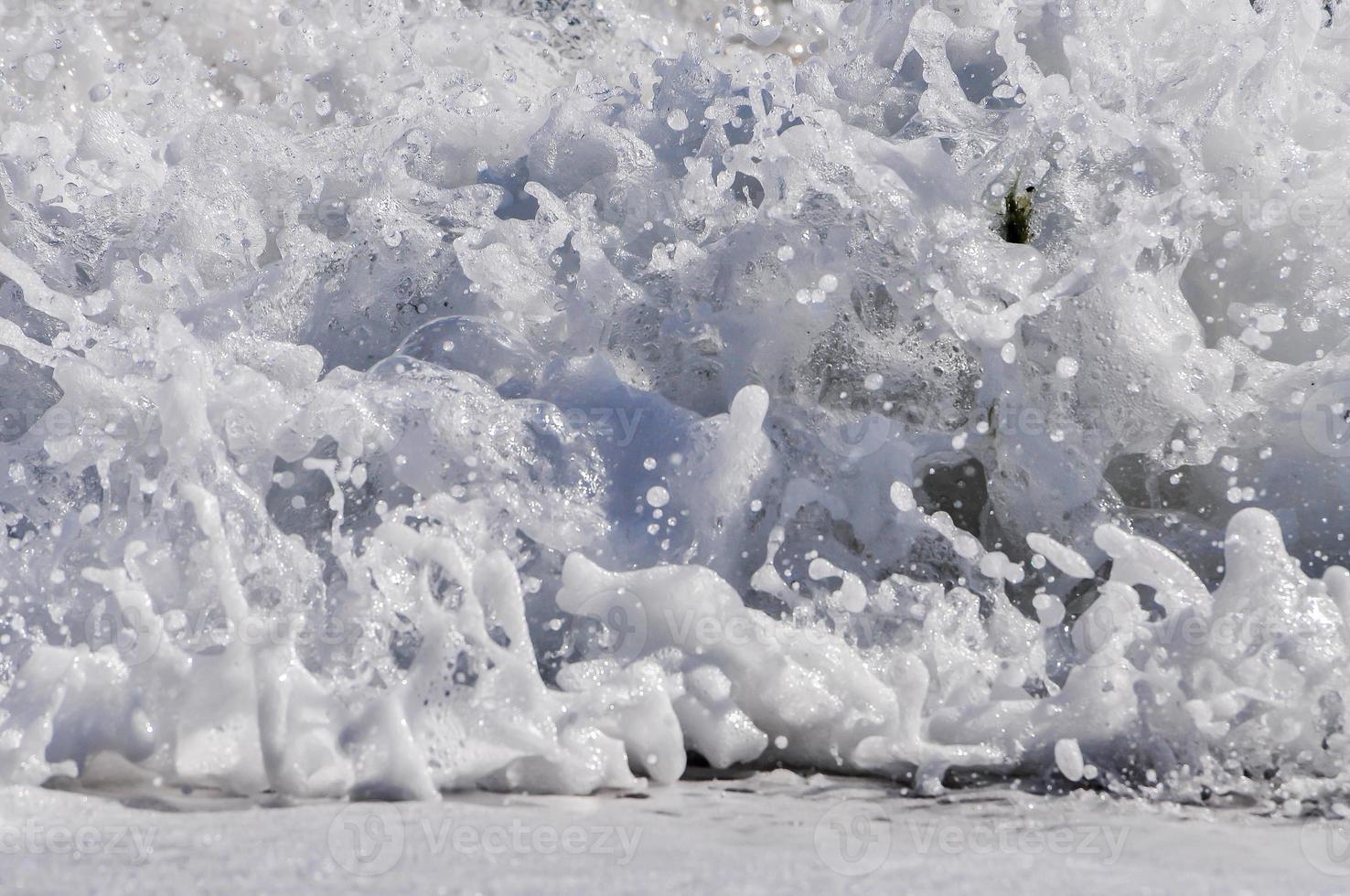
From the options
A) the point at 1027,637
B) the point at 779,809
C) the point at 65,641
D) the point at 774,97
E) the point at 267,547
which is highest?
the point at 774,97

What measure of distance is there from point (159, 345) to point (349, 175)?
31.6 inches

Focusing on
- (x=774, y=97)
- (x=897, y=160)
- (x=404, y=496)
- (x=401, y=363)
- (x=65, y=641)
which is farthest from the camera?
(x=774, y=97)

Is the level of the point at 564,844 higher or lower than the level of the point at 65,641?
higher

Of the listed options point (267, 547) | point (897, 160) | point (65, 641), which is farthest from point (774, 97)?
point (65, 641)

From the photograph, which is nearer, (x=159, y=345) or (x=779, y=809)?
(x=779, y=809)

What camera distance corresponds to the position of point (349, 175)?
8.46ft

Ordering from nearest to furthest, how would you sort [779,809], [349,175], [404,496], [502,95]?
[779,809] < [404,496] < [349,175] < [502,95]

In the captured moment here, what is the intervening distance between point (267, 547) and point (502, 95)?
54.7 inches

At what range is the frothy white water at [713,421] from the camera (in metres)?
1.56

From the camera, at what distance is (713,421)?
193cm

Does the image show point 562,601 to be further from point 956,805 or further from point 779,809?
point 956,805

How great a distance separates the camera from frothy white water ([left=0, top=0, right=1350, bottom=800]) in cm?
156

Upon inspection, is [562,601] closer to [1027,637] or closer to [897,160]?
[1027,637]

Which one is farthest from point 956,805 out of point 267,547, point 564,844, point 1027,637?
point 267,547
